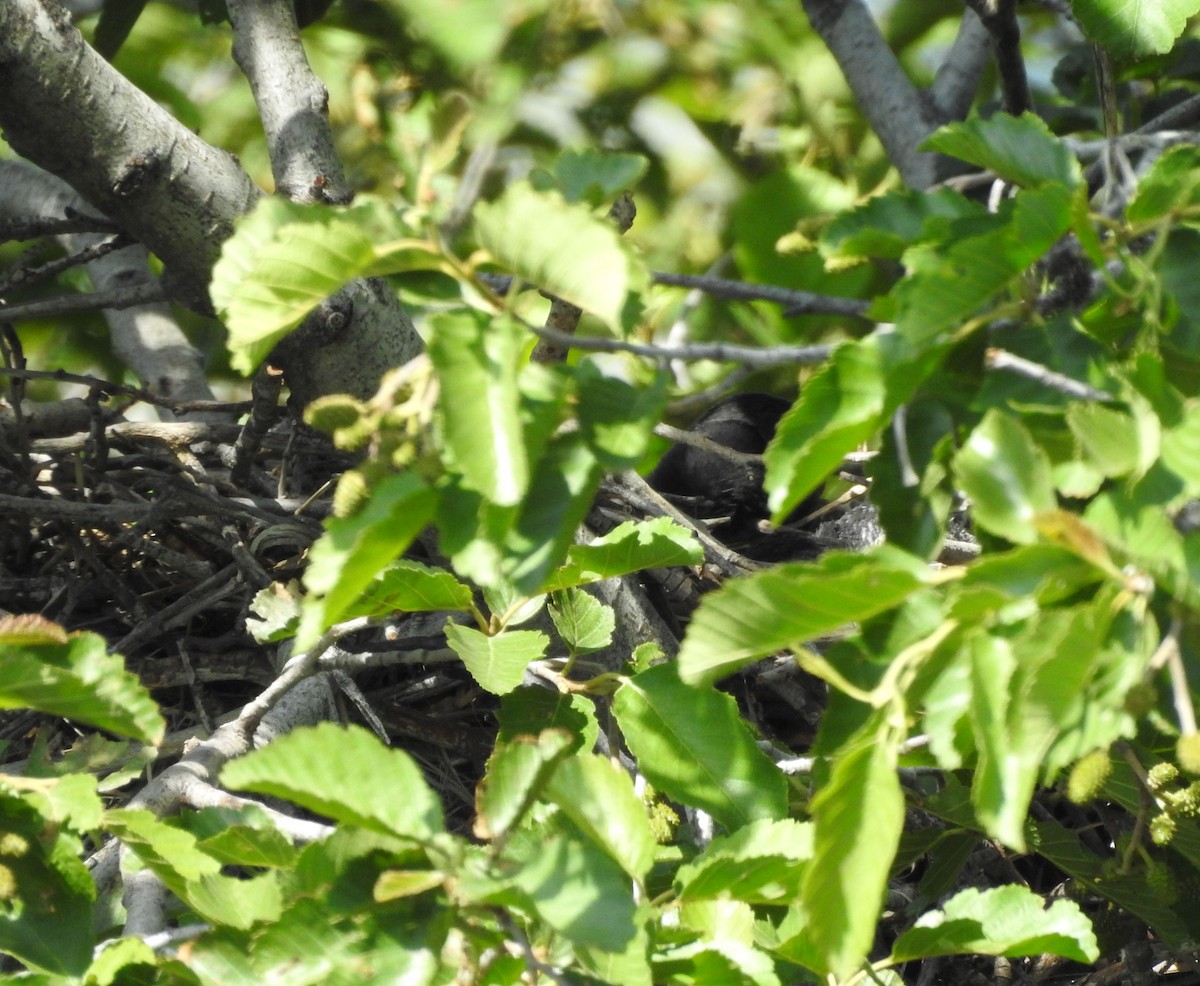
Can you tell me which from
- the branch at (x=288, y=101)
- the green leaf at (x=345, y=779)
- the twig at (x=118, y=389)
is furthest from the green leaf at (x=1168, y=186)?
the twig at (x=118, y=389)

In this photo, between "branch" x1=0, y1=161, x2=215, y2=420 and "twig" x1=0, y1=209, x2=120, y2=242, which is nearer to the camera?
"twig" x1=0, y1=209, x2=120, y2=242

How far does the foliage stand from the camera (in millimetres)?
579

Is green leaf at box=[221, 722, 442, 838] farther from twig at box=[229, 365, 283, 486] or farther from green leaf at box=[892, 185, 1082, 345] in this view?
twig at box=[229, 365, 283, 486]

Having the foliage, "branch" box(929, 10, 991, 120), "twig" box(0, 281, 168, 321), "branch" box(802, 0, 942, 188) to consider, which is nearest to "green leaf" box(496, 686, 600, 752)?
the foliage

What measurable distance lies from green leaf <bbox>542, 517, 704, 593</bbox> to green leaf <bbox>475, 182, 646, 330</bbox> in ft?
1.41

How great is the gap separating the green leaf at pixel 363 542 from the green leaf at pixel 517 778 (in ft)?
0.46

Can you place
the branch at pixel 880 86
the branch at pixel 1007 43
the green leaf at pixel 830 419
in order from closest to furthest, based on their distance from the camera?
the green leaf at pixel 830 419, the branch at pixel 1007 43, the branch at pixel 880 86

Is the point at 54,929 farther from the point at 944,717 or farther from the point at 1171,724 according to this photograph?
the point at 1171,724

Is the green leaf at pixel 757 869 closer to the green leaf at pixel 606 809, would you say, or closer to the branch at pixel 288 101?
the green leaf at pixel 606 809

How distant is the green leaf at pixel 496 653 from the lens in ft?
3.10

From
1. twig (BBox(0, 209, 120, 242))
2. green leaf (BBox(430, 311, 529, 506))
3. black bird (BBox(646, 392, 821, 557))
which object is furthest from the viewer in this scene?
black bird (BBox(646, 392, 821, 557))

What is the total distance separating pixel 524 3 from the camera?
1603 mm

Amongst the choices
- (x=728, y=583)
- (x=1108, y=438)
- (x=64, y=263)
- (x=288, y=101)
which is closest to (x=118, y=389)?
(x=64, y=263)

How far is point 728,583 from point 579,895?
0.17 m
